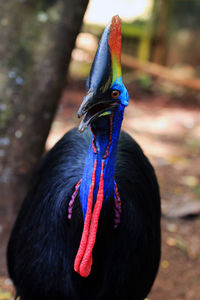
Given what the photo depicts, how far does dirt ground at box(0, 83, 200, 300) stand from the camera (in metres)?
3.46

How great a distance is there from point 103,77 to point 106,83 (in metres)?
0.02

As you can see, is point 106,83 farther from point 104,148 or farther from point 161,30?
point 161,30

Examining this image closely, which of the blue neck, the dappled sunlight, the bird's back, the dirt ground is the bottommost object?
the dirt ground

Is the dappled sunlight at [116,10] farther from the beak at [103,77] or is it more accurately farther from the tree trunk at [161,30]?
the beak at [103,77]

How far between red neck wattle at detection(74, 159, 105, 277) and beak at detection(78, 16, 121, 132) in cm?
23

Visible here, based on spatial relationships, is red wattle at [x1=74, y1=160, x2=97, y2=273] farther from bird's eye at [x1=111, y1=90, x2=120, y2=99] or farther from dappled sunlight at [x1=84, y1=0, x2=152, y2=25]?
dappled sunlight at [x1=84, y1=0, x2=152, y2=25]

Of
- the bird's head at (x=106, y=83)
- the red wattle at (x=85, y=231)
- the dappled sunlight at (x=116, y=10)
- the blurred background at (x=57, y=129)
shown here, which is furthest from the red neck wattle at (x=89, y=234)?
the dappled sunlight at (x=116, y=10)

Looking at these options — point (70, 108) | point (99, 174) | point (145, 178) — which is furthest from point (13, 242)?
point (70, 108)

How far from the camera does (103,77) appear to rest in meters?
1.67

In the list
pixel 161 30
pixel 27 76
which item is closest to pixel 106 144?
pixel 27 76

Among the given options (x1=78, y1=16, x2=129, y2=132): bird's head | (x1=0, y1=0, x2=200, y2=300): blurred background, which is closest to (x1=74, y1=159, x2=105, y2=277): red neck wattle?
(x1=78, y1=16, x2=129, y2=132): bird's head

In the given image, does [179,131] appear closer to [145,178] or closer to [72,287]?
[145,178]

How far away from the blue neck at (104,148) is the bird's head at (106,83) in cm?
4

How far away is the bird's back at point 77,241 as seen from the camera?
2.07m
